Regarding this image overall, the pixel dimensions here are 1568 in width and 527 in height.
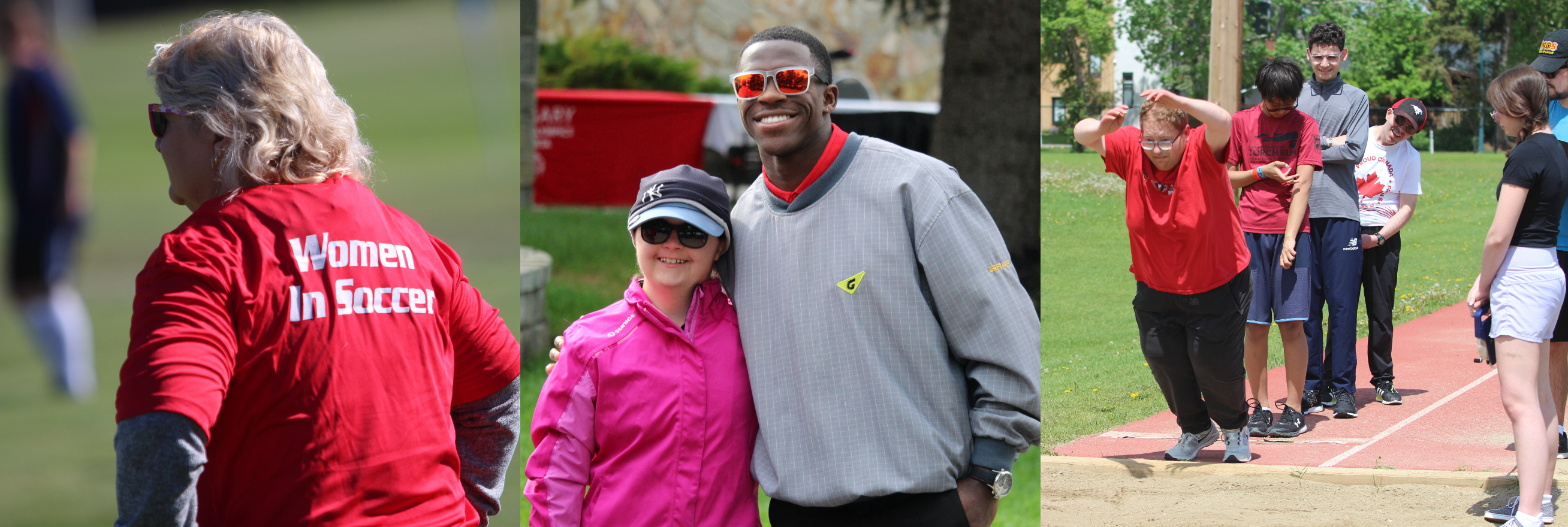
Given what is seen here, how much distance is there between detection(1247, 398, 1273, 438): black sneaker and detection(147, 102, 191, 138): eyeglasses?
15.6ft

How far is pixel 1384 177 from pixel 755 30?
611cm

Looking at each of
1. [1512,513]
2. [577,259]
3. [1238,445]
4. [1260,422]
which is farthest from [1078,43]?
[577,259]

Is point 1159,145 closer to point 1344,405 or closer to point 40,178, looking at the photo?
point 1344,405

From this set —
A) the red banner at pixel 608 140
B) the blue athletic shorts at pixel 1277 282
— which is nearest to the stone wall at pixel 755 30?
the red banner at pixel 608 140

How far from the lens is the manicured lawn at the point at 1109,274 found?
19.5 feet

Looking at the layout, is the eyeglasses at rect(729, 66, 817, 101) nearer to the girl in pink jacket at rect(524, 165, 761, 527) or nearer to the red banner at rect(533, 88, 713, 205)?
the girl in pink jacket at rect(524, 165, 761, 527)

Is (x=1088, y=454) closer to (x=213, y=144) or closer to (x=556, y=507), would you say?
(x=556, y=507)

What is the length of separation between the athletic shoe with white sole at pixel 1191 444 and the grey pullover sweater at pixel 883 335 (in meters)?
3.25

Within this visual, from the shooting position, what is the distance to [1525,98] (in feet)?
12.8

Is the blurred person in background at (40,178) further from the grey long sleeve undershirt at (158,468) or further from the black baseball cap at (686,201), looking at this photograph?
the grey long sleeve undershirt at (158,468)

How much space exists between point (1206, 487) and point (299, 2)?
70.5 feet

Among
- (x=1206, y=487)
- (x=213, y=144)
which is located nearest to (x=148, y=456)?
(x=213, y=144)

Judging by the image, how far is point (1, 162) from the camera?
19.4ft

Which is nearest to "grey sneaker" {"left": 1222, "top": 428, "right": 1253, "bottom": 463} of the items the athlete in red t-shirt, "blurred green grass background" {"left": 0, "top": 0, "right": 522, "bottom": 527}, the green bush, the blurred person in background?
the athlete in red t-shirt
